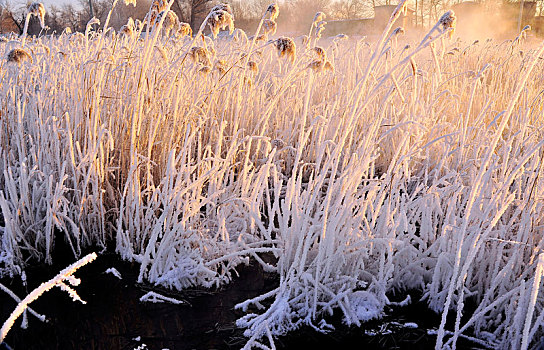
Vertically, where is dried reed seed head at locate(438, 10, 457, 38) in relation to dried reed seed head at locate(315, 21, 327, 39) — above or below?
below

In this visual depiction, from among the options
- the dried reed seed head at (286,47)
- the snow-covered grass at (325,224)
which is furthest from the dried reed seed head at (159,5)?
the dried reed seed head at (286,47)

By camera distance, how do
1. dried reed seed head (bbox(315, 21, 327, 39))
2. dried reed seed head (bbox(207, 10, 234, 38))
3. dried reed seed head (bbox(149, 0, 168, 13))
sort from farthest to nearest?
dried reed seed head (bbox(315, 21, 327, 39)), dried reed seed head (bbox(149, 0, 168, 13)), dried reed seed head (bbox(207, 10, 234, 38))

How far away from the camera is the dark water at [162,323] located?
1237mm

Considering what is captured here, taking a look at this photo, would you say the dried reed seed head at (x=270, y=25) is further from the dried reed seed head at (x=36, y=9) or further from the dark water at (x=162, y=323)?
the dark water at (x=162, y=323)

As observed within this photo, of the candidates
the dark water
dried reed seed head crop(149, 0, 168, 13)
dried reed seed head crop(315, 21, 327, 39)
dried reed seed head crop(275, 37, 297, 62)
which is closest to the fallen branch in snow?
the dark water

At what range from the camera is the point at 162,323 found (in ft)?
4.33

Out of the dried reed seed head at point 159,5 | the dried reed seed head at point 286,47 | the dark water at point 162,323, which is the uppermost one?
the dried reed seed head at point 159,5

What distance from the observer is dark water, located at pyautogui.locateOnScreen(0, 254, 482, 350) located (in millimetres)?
1237

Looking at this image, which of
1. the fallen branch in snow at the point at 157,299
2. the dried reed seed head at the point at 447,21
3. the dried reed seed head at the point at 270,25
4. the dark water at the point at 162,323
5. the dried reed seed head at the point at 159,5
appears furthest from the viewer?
the dried reed seed head at the point at 270,25

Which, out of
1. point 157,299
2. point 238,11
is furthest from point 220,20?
point 238,11

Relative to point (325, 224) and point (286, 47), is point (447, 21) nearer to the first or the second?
point (286, 47)

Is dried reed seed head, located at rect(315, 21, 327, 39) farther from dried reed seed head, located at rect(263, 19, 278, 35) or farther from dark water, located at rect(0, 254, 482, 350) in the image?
dark water, located at rect(0, 254, 482, 350)

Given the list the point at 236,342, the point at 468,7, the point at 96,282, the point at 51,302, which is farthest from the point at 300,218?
the point at 468,7

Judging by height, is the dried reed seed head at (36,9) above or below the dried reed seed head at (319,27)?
below
